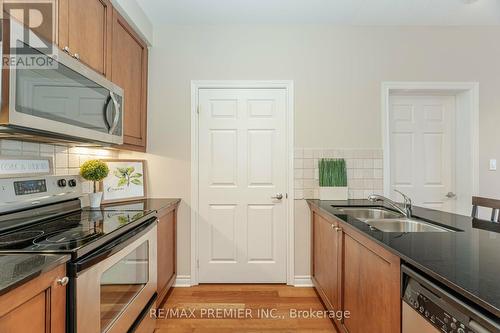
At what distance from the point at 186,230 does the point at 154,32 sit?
2.02 m

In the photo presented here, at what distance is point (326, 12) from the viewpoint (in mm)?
2439

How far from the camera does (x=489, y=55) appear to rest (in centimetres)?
268

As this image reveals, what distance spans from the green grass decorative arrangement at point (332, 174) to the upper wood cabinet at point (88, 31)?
2001 mm

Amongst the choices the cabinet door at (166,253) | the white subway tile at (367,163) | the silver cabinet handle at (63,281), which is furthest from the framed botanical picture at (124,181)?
the white subway tile at (367,163)

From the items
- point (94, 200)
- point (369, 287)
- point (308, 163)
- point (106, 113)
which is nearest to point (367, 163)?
point (308, 163)

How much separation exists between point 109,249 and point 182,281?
5.36 ft

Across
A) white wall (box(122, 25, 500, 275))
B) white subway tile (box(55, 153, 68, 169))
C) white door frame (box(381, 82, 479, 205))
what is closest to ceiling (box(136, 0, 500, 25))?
white wall (box(122, 25, 500, 275))

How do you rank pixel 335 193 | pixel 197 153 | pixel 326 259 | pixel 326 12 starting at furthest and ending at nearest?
pixel 197 153 < pixel 335 193 < pixel 326 12 < pixel 326 259

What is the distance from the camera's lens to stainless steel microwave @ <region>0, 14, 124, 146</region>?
3.26 feet

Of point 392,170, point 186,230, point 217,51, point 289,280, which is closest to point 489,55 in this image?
point 392,170

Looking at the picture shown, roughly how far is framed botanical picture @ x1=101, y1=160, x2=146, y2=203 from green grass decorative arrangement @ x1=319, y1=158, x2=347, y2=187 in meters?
1.76

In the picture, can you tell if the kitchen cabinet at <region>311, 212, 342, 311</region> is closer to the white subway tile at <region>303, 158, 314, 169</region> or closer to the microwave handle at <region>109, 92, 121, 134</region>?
the white subway tile at <region>303, 158, 314, 169</region>

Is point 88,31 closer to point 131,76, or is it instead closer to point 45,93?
point 131,76

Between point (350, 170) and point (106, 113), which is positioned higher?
point (106, 113)
